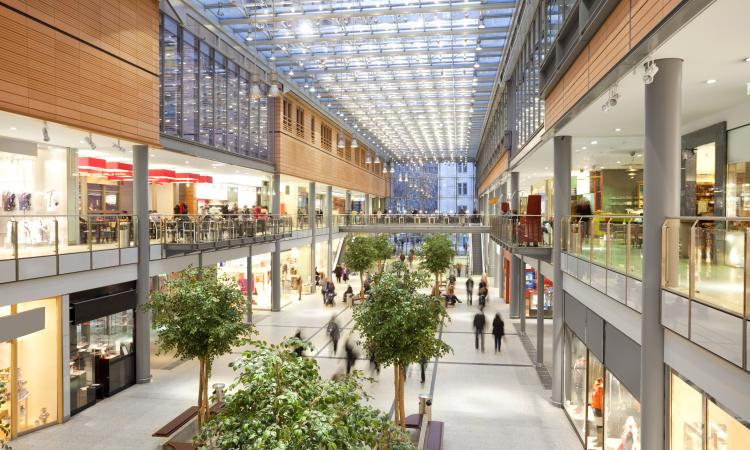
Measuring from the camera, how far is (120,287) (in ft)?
46.1

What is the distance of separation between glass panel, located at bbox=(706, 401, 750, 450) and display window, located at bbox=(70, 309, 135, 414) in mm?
12582

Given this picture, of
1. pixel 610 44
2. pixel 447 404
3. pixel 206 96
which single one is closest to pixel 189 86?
pixel 206 96

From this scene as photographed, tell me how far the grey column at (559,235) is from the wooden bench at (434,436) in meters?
Answer: 3.98

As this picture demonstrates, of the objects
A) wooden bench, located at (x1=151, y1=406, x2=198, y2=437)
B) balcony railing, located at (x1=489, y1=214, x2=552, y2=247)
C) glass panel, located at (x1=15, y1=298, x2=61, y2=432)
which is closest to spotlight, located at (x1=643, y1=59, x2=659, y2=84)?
balcony railing, located at (x1=489, y1=214, x2=552, y2=247)

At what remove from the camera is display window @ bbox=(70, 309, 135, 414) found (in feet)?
41.7

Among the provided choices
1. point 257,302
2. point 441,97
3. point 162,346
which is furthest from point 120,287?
point 441,97

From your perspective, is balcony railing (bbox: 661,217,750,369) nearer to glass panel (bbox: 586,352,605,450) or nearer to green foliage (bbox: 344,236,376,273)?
glass panel (bbox: 586,352,605,450)

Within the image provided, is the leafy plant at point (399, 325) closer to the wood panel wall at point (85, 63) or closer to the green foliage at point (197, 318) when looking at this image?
the green foliage at point (197, 318)

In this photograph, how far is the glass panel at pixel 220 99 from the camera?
20.7 metres

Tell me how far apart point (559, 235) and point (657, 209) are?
6.36 meters

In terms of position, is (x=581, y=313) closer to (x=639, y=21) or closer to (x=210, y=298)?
(x=639, y=21)

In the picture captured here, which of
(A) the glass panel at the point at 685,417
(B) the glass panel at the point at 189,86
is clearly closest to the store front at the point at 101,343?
(B) the glass panel at the point at 189,86

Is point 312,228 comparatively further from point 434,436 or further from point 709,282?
point 709,282

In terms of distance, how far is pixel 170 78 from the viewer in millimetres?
16938
